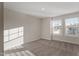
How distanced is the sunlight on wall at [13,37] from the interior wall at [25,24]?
51mm

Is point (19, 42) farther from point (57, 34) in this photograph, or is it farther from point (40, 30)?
point (57, 34)

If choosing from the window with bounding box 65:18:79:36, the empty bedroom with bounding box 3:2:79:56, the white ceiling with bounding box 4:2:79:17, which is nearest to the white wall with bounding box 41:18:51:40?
the empty bedroom with bounding box 3:2:79:56

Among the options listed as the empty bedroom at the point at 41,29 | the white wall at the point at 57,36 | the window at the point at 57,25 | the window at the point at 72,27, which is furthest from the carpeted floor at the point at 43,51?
the window at the point at 57,25

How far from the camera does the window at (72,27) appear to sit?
413 centimetres

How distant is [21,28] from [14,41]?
0.81m

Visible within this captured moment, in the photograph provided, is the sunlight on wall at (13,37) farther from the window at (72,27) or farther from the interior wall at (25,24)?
the window at (72,27)

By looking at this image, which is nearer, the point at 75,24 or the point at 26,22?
the point at 75,24

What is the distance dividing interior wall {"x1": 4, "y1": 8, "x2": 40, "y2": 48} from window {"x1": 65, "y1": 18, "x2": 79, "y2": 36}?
5.53ft

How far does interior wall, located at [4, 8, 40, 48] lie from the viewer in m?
3.74

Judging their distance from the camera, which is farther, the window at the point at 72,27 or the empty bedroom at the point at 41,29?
the window at the point at 72,27

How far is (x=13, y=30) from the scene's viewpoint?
3.93m

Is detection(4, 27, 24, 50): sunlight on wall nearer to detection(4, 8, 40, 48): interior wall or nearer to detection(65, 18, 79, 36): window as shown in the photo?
detection(4, 8, 40, 48): interior wall

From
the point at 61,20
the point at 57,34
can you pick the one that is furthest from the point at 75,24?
the point at 57,34

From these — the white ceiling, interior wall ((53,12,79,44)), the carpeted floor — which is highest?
the white ceiling
